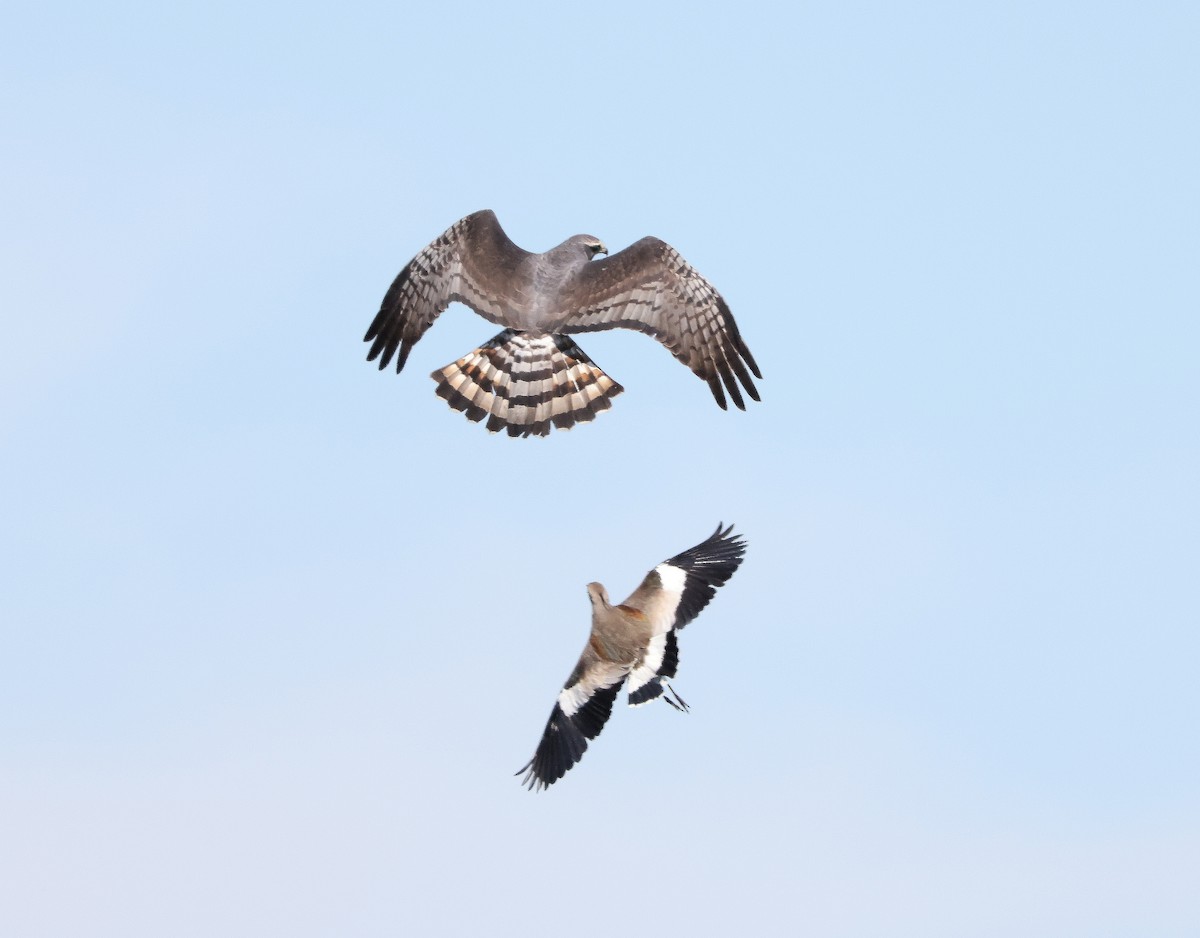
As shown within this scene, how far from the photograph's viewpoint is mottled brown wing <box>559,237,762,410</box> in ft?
57.7

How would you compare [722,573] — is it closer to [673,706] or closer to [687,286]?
[673,706]

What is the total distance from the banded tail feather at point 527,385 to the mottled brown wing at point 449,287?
46 cm

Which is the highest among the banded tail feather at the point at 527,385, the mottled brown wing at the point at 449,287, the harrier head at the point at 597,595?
the mottled brown wing at the point at 449,287

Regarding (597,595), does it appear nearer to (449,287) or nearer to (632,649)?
(632,649)

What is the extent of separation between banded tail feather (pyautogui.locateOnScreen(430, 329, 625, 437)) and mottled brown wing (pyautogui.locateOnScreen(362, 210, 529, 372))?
0.46 m

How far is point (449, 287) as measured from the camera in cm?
1803

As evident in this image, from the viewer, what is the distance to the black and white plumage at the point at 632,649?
17484 millimetres

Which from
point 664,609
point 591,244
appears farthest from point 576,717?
point 591,244

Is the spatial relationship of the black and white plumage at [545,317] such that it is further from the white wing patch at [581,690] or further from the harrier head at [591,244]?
the white wing patch at [581,690]

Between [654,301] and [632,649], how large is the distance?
9.49 ft

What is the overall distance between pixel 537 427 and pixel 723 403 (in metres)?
1.70

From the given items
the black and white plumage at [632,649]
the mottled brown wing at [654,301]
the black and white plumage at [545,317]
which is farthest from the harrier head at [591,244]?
the black and white plumage at [632,649]

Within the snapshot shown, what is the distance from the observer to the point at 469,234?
18125 mm

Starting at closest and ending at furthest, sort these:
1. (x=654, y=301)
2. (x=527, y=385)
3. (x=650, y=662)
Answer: (x=650, y=662) → (x=654, y=301) → (x=527, y=385)
